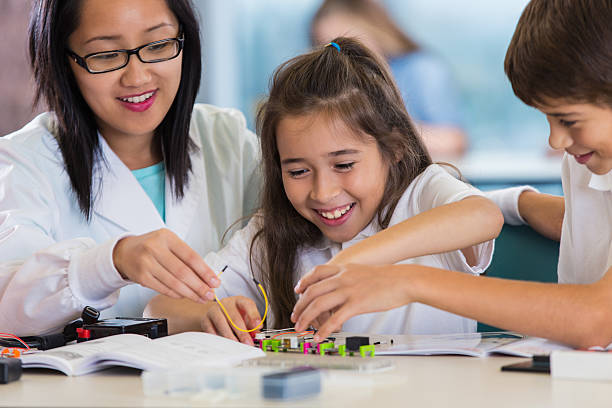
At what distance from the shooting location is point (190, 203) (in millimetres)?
1782

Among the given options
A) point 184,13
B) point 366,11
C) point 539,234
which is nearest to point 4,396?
point 184,13

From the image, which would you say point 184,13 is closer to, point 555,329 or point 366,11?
point 555,329

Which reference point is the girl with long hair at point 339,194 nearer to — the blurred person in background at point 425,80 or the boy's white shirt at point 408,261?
the boy's white shirt at point 408,261

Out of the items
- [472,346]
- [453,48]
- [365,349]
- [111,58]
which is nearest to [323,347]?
[365,349]

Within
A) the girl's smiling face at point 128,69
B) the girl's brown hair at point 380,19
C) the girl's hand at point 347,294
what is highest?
the girl's brown hair at point 380,19

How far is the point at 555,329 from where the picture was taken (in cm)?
105

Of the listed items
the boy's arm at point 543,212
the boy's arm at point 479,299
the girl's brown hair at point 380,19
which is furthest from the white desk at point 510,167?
the boy's arm at point 479,299

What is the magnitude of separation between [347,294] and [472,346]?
0.20 meters

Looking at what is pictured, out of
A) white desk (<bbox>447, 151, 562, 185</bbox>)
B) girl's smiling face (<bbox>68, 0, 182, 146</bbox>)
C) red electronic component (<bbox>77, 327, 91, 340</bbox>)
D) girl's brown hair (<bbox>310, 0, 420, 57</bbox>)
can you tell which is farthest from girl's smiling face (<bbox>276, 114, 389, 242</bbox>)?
girl's brown hair (<bbox>310, 0, 420, 57</bbox>)

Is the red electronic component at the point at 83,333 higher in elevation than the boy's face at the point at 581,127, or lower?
lower

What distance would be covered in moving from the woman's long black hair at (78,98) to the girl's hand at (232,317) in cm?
50

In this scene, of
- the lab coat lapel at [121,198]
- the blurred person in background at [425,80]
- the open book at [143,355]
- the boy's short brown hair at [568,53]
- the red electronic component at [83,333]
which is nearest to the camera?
the open book at [143,355]

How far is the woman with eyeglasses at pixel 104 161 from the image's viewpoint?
1294mm

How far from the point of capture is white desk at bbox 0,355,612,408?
30.0 inches
